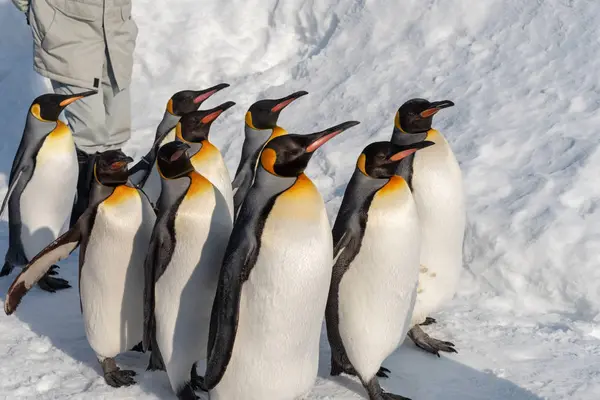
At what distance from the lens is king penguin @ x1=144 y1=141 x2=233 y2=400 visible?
284 cm

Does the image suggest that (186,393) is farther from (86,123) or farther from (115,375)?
(86,123)

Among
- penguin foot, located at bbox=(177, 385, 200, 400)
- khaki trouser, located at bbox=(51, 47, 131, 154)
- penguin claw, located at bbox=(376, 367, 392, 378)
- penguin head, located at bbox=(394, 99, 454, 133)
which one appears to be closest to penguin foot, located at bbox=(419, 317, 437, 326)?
penguin claw, located at bbox=(376, 367, 392, 378)

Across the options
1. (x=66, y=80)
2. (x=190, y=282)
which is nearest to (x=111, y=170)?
(x=190, y=282)

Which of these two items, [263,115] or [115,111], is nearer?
[263,115]

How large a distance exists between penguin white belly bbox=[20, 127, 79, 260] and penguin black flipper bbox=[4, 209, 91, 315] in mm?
848

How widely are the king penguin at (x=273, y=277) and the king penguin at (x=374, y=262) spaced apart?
0.21 m

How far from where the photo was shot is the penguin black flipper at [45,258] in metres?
3.15

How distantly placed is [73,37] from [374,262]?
2.62 metres

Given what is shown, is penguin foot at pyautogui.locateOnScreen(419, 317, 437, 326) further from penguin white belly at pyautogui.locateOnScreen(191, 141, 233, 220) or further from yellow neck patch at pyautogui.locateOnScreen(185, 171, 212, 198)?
yellow neck patch at pyautogui.locateOnScreen(185, 171, 212, 198)

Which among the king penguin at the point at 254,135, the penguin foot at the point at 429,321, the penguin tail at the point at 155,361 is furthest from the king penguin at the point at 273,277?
the king penguin at the point at 254,135

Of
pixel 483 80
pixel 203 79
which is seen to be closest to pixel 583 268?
pixel 483 80

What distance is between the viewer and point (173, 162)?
114 inches

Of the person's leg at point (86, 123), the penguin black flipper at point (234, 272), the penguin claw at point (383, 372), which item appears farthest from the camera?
the person's leg at point (86, 123)

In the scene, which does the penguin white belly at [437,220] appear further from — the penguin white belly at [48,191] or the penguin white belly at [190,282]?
the penguin white belly at [48,191]
